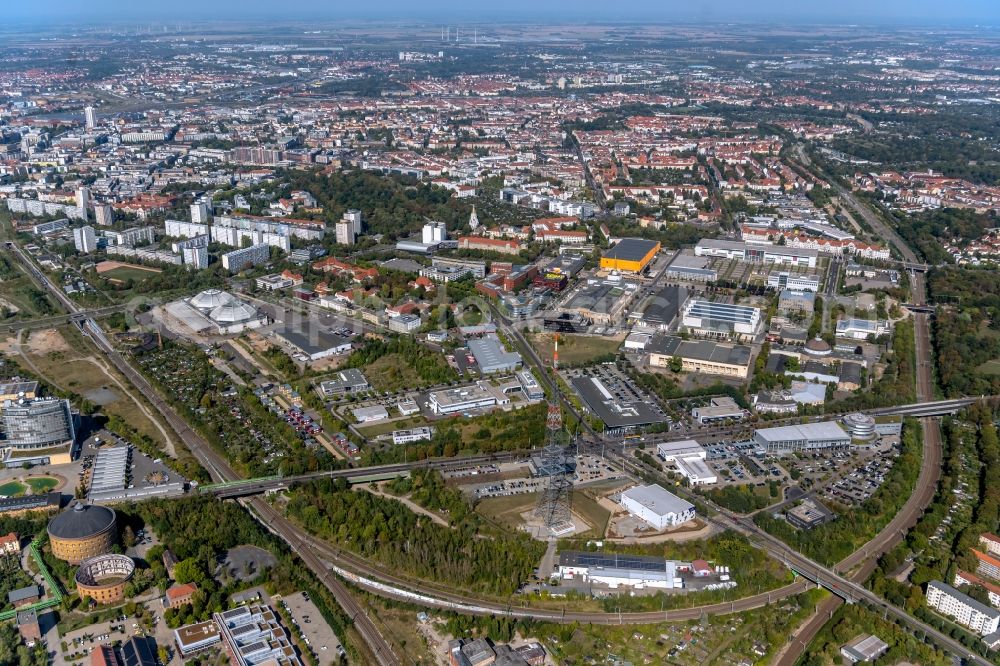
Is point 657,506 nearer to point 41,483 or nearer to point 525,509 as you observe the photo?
point 525,509

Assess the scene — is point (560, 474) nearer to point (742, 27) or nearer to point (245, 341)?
point (245, 341)

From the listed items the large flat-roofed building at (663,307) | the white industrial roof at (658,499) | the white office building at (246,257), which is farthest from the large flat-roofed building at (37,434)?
the large flat-roofed building at (663,307)

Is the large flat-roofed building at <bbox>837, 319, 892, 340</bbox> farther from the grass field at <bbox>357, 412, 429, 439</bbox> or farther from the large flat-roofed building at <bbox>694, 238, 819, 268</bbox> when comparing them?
the grass field at <bbox>357, 412, 429, 439</bbox>

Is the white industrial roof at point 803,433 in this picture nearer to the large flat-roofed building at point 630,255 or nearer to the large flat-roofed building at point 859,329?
the large flat-roofed building at point 859,329

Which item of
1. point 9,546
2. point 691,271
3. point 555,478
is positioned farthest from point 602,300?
point 9,546

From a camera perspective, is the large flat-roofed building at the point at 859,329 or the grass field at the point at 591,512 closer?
the grass field at the point at 591,512

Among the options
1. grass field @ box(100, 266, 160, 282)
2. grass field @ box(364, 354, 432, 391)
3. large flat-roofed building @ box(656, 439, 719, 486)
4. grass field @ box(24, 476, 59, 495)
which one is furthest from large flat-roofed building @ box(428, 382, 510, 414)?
grass field @ box(100, 266, 160, 282)
